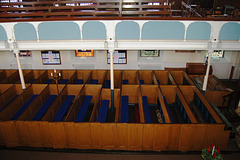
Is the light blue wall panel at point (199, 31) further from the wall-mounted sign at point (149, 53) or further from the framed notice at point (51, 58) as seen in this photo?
the framed notice at point (51, 58)

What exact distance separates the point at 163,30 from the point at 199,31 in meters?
1.55

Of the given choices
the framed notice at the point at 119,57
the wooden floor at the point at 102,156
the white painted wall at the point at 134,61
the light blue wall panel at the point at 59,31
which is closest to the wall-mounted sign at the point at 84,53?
the white painted wall at the point at 134,61

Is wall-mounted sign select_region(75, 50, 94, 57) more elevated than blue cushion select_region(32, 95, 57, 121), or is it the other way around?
wall-mounted sign select_region(75, 50, 94, 57)

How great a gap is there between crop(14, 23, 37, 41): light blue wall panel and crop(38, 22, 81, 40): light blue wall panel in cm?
32

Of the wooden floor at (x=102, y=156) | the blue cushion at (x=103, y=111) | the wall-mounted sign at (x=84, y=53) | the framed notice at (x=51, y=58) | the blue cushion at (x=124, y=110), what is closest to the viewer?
the wooden floor at (x=102, y=156)

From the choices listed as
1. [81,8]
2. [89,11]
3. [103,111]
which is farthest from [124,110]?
[81,8]

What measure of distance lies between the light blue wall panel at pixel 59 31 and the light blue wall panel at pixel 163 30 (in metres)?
3.00

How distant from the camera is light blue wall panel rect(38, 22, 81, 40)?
299 inches

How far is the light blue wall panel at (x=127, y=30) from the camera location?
7447mm

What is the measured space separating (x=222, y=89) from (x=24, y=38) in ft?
33.9

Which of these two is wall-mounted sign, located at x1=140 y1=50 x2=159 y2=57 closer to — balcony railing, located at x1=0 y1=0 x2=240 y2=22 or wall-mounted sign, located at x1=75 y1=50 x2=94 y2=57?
wall-mounted sign, located at x1=75 y1=50 x2=94 y2=57

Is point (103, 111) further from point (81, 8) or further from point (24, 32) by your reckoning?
point (24, 32)

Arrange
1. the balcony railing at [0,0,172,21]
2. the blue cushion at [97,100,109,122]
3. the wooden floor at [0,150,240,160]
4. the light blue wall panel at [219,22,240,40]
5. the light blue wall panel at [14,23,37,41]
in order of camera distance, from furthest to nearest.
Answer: the light blue wall panel at [14,23,37,41] → the balcony railing at [0,0,172,21] → the light blue wall panel at [219,22,240,40] → the blue cushion at [97,100,109,122] → the wooden floor at [0,150,240,160]

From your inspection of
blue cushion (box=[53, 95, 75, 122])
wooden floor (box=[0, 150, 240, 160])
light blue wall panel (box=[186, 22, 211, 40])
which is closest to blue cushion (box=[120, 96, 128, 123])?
wooden floor (box=[0, 150, 240, 160])
